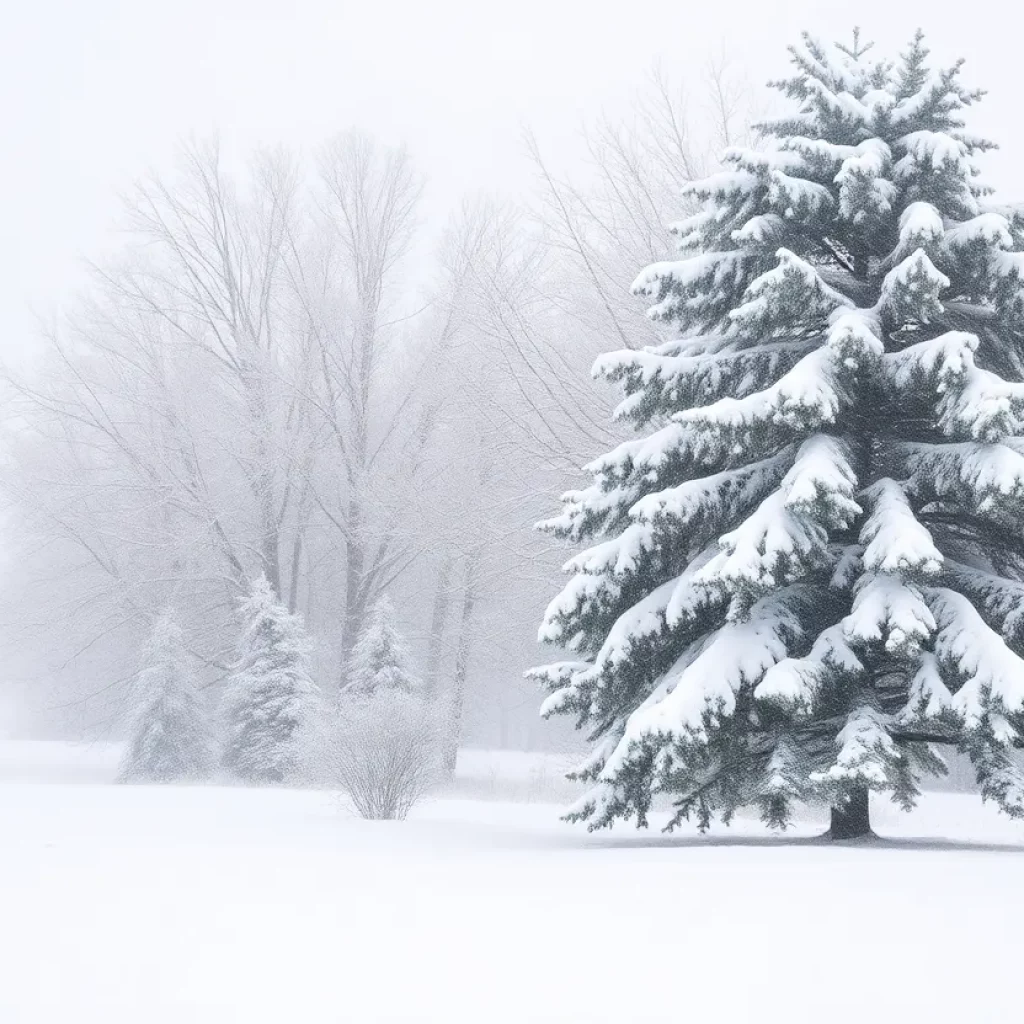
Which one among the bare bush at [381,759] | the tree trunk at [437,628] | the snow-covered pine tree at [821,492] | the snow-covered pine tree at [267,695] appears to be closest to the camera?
the snow-covered pine tree at [821,492]

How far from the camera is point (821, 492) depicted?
23.0 ft

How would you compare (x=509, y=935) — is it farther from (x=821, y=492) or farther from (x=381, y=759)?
(x=381, y=759)

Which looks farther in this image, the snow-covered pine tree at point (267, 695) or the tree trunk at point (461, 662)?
the tree trunk at point (461, 662)

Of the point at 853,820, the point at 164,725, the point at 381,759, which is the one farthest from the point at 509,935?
the point at 164,725

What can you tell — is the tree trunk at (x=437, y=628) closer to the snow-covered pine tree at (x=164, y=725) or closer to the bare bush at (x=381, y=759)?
the snow-covered pine tree at (x=164, y=725)

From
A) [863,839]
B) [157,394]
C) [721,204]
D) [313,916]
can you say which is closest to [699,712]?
[863,839]

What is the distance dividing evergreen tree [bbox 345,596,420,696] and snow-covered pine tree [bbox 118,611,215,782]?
2926 millimetres

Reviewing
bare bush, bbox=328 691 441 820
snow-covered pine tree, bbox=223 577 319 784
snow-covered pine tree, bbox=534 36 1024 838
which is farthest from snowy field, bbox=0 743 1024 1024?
snow-covered pine tree, bbox=223 577 319 784

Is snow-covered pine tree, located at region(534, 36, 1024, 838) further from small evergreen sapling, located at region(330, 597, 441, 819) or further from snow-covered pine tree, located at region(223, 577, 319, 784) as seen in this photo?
snow-covered pine tree, located at region(223, 577, 319, 784)

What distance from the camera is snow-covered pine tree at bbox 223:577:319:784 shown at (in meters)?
18.8

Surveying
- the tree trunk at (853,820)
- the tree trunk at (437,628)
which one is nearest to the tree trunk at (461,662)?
the tree trunk at (437,628)

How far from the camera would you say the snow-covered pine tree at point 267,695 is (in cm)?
1878

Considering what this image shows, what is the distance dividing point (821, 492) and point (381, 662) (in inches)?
540

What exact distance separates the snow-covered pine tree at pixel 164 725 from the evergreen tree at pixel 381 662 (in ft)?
9.60
